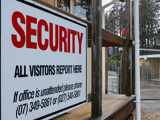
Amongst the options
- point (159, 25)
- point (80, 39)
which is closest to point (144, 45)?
point (159, 25)

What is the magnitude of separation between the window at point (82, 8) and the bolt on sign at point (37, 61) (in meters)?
4.72

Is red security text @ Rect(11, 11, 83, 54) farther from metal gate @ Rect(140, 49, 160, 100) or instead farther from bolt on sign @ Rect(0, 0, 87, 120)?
metal gate @ Rect(140, 49, 160, 100)

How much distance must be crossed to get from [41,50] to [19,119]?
714 millimetres

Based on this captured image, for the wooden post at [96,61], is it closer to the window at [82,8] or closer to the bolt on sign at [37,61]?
the bolt on sign at [37,61]

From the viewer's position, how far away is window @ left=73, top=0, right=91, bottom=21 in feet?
25.2

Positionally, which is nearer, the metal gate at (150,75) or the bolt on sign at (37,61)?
the bolt on sign at (37,61)

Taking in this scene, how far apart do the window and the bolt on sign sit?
4722mm

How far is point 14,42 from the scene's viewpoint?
192cm

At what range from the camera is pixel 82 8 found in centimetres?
800

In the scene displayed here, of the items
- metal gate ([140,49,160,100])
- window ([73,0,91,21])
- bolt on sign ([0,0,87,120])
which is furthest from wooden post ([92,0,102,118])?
metal gate ([140,49,160,100])

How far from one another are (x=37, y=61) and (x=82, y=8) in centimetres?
609

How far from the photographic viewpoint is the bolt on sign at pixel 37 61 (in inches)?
73.5

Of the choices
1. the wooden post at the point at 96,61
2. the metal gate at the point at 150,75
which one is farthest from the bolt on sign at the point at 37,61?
the metal gate at the point at 150,75

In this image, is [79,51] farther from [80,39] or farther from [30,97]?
[30,97]
